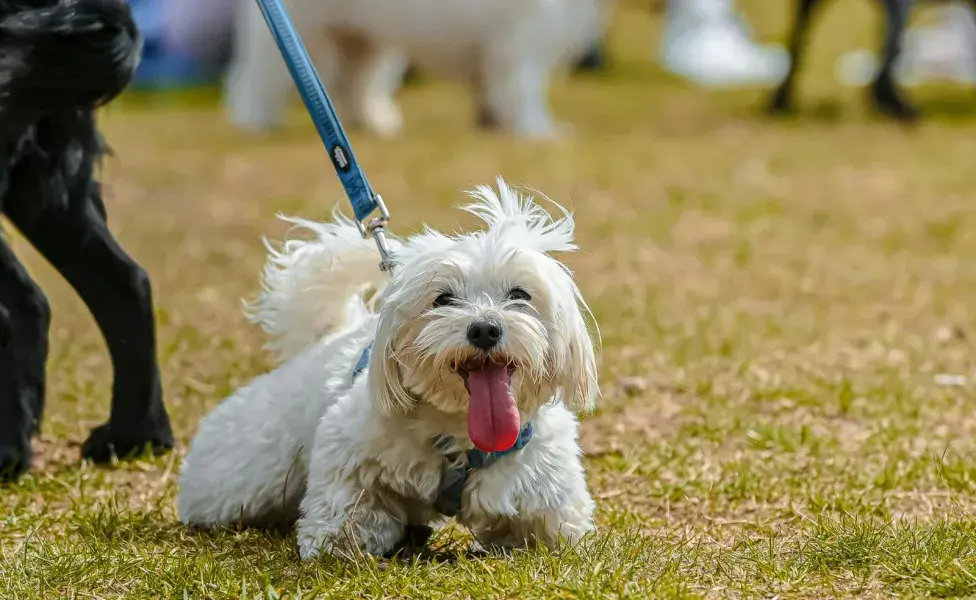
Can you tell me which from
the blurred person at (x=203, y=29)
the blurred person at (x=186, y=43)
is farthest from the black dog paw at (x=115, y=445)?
the blurred person at (x=203, y=29)

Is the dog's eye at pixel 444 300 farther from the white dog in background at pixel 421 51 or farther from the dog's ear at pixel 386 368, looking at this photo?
the white dog in background at pixel 421 51

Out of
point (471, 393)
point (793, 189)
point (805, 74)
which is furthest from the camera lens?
point (805, 74)

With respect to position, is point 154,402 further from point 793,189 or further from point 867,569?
point 793,189

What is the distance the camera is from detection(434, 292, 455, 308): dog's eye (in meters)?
2.94

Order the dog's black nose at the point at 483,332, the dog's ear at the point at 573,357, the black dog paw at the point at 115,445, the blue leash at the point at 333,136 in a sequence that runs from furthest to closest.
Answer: the black dog paw at the point at 115,445 < the blue leash at the point at 333,136 < the dog's ear at the point at 573,357 < the dog's black nose at the point at 483,332

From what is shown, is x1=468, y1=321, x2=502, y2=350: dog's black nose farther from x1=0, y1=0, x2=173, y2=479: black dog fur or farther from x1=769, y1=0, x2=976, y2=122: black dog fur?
x1=769, y1=0, x2=976, y2=122: black dog fur

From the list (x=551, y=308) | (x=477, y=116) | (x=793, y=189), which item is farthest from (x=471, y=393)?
(x=477, y=116)

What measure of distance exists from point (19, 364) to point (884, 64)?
1013 cm

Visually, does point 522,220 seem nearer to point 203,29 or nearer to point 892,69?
point 892,69

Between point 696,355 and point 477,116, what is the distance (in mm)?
6625

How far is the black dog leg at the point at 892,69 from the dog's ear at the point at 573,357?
10.1 m

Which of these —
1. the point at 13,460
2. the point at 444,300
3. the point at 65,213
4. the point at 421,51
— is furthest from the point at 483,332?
the point at 421,51

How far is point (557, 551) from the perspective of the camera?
3125mm

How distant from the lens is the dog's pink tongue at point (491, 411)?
2.90 m
